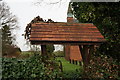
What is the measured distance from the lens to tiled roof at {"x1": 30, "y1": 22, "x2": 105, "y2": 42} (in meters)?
8.33

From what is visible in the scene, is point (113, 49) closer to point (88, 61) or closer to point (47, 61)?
point (88, 61)

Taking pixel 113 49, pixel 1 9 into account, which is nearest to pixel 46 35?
pixel 113 49

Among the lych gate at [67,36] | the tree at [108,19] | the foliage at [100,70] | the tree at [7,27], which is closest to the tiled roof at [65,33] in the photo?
the lych gate at [67,36]

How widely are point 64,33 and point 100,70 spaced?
2.43 metres

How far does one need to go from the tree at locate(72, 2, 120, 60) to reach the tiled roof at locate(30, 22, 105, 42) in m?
1.56

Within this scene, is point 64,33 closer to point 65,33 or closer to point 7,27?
point 65,33

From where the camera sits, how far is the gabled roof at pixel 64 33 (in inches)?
325

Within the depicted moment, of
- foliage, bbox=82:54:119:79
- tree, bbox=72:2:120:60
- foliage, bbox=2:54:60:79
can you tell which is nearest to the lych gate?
foliage, bbox=82:54:119:79

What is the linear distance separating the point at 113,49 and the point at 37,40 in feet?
16.8

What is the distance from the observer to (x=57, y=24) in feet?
31.0

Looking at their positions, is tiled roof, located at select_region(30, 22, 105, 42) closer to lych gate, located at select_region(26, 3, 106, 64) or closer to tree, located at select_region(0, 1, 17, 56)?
lych gate, located at select_region(26, 3, 106, 64)

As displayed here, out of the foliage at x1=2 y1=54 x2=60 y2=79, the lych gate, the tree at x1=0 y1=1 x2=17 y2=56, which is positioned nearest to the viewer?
the foliage at x1=2 y1=54 x2=60 y2=79

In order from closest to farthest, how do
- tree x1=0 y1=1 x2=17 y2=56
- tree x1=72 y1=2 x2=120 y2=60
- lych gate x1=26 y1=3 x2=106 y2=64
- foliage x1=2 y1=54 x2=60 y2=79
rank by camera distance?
foliage x1=2 y1=54 x2=60 y2=79 → lych gate x1=26 y1=3 x2=106 y2=64 → tree x1=72 y1=2 x2=120 y2=60 → tree x1=0 y1=1 x2=17 y2=56

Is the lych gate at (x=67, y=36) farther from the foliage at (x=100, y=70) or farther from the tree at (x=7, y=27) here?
the tree at (x=7, y=27)
